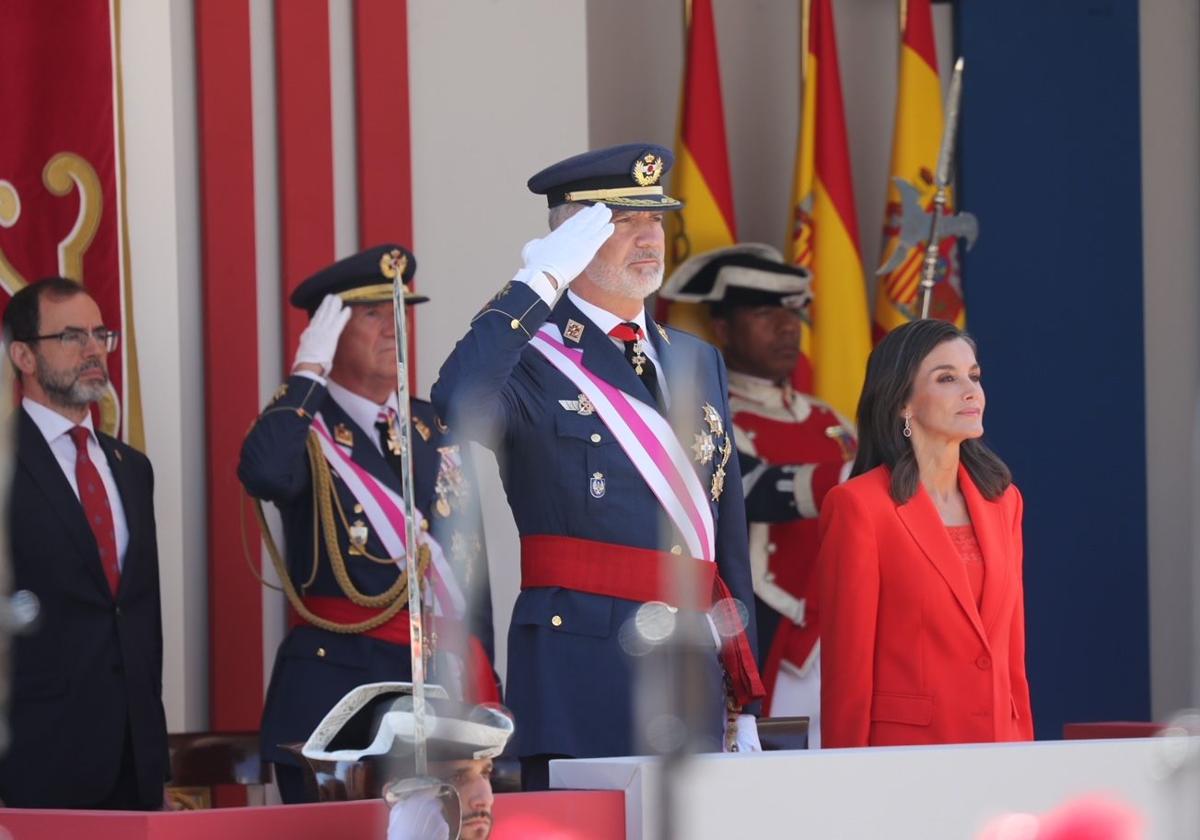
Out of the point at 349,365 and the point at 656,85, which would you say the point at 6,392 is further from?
the point at 656,85

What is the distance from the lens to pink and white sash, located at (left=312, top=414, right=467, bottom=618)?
4.49 m

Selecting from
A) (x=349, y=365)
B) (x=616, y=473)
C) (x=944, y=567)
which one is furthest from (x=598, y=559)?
(x=349, y=365)

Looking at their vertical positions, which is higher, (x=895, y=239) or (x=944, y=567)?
(x=895, y=239)

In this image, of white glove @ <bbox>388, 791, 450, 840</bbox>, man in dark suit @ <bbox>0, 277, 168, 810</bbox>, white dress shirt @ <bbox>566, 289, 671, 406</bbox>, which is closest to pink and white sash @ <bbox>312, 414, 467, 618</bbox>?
man in dark suit @ <bbox>0, 277, 168, 810</bbox>

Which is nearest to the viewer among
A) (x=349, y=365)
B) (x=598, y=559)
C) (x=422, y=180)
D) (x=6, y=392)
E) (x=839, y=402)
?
(x=598, y=559)

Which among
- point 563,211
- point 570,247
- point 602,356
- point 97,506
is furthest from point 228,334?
point 570,247

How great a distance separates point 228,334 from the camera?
5.00 metres

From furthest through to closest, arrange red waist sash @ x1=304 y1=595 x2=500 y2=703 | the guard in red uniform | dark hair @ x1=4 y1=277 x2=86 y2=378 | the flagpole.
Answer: the guard in red uniform, the flagpole, red waist sash @ x1=304 y1=595 x2=500 y2=703, dark hair @ x1=4 y1=277 x2=86 y2=378

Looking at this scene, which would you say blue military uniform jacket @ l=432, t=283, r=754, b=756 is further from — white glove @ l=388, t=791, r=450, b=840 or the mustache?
white glove @ l=388, t=791, r=450, b=840

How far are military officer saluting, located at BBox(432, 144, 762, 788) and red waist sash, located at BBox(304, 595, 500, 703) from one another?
3.18ft

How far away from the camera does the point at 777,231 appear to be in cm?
618

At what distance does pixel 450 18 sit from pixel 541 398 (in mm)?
2107

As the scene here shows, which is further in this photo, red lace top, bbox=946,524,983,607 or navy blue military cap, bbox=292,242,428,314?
navy blue military cap, bbox=292,242,428,314

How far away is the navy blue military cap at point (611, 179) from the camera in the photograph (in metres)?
3.58
